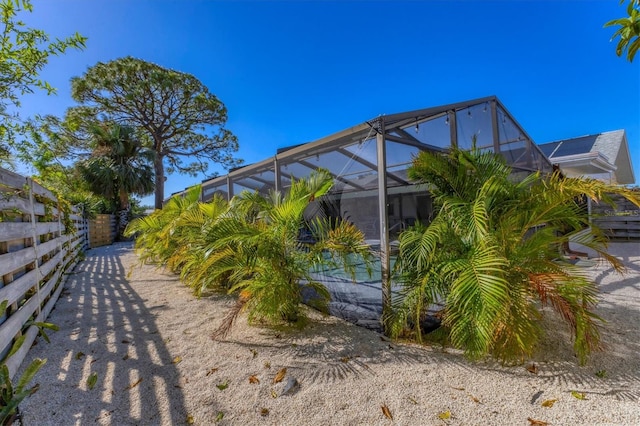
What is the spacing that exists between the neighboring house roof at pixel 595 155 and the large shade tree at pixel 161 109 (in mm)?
16265

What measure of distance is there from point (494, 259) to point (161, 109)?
693 inches

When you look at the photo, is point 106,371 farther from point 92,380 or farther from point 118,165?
point 118,165

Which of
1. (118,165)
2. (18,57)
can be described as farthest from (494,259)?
(118,165)

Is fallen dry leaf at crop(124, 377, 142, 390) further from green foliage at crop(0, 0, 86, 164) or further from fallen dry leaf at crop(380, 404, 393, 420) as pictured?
green foliage at crop(0, 0, 86, 164)

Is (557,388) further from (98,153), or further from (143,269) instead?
(98,153)

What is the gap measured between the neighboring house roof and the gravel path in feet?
20.8

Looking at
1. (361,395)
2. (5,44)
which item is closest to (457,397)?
(361,395)

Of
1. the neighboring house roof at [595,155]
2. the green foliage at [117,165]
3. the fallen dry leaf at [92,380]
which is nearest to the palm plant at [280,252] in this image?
the fallen dry leaf at [92,380]

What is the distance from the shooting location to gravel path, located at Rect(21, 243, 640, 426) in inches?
65.0

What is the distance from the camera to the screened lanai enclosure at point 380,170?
3010 mm

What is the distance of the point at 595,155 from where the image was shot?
7543 mm

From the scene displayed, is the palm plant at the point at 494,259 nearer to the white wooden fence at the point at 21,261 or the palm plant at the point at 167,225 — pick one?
the white wooden fence at the point at 21,261

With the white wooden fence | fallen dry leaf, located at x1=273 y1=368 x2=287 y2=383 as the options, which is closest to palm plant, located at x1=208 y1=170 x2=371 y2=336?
fallen dry leaf, located at x1=273 y1=368 x2=287 y2=383

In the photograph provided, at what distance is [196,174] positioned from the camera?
18266 mm
